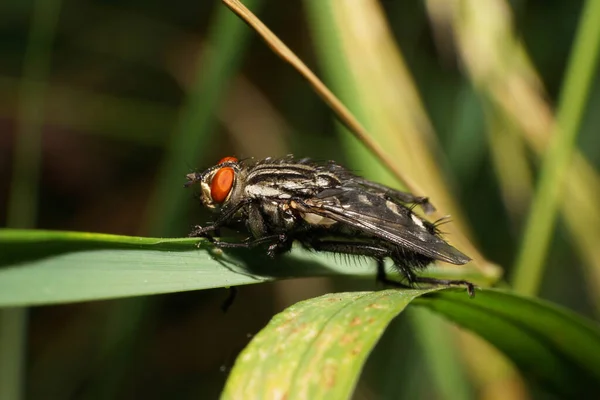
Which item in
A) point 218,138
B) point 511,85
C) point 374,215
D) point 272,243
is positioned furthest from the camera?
point 218,138

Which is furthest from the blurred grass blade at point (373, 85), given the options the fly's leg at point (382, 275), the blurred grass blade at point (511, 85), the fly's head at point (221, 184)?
the fly's head at point (221, 184)

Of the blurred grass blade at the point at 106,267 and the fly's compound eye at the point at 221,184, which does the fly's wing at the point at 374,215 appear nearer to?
the fly's compound eye at the point at 221,184

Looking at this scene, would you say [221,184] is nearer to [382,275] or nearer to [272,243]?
[272,243]

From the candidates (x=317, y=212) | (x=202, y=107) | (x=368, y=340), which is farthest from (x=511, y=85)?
(x=368, y=340)

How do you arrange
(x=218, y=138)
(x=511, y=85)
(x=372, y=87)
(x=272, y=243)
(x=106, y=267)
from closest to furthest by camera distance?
1. (x=106, y=267)
2. (x=272, y=243)
3. (x=372, y=87)
4. (x=511, y=85)
5. (x=218, y=138)

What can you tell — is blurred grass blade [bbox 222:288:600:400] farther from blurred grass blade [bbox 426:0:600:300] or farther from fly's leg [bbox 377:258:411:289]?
blurred grass blade [bbox 426:0:600:300]

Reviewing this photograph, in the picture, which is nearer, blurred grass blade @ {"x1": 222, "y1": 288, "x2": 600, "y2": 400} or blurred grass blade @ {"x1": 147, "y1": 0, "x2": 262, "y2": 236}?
blurred grass blade @ {"x1": 222, "y1": 288, "x2": 600, "y2": 400}

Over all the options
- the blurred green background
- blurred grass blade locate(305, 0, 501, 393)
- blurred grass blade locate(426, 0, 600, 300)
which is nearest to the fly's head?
blurred grass blade locate(305, 0, 501, 393)

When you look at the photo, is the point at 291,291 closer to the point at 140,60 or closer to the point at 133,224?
the point at 133,224
